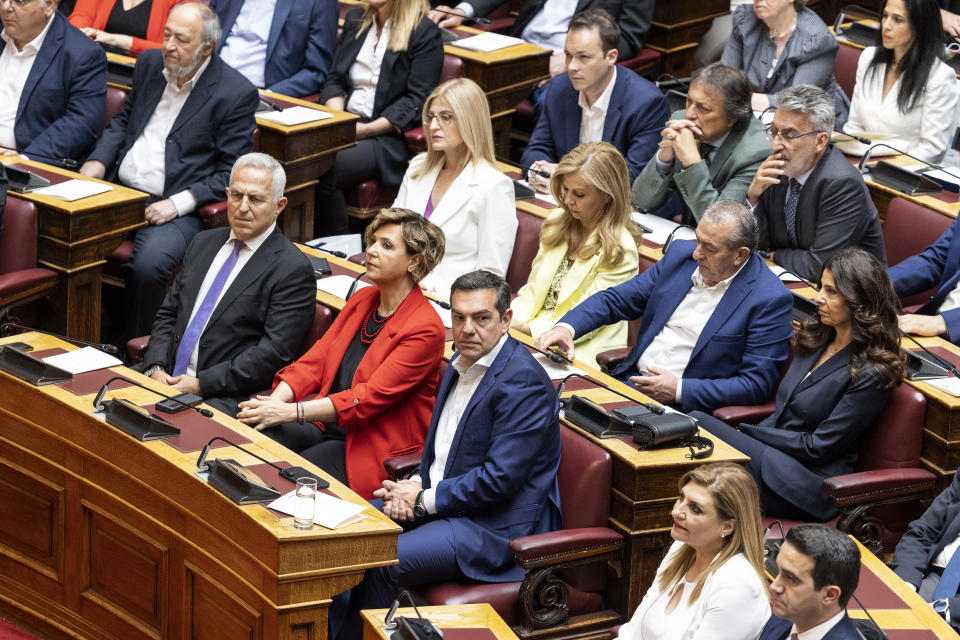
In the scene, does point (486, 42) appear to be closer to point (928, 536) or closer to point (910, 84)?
point (910, 84)

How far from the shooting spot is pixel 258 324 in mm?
3412

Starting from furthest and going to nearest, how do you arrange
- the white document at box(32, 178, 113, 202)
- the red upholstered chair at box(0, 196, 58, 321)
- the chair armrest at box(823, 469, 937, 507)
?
the white document at box(32, 178, 113, 202), the red upholstered chair at box(0, 196, 58, 321), the chair armrest at box(823, 469, 937, 507)

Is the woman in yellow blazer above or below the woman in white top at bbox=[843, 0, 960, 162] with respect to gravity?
below

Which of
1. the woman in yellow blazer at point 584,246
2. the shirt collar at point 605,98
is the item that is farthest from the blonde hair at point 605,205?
the shirt collar at point 605,98

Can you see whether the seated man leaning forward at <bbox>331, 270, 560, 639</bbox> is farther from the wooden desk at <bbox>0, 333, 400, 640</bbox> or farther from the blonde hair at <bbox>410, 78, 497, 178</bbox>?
the blonde hair at <bbox>410, 78, 497, 178</bbox>

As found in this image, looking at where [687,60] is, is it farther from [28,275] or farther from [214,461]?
[214,461]

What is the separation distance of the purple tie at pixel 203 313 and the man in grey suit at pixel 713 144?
52.0 inches

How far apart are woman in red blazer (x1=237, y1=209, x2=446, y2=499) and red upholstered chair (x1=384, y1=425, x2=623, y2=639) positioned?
1.36 ft

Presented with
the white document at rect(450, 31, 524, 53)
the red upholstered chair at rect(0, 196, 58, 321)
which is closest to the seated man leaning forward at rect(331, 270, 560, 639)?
the red upholstered chair at rect(0, 196, 58, 321)

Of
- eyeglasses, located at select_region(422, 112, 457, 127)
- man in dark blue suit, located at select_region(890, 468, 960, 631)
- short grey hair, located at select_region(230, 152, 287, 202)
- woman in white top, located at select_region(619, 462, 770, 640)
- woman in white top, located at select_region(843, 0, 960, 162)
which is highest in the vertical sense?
woman in white top, located at select_region(843, 0, 960, 162)

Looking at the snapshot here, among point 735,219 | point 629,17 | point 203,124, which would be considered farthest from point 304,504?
point 629,17

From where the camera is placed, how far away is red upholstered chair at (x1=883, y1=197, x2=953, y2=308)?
13.0ft

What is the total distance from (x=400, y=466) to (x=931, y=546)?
116cm

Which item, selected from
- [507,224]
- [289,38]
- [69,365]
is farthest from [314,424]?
[289,38]
